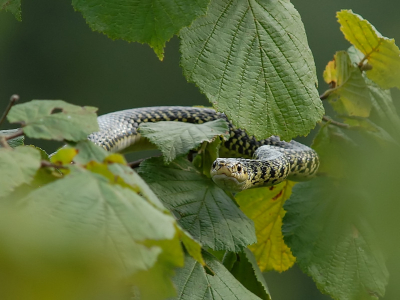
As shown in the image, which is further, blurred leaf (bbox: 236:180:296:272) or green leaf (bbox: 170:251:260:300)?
blurred leaf (bbox: 236:180:296:272)

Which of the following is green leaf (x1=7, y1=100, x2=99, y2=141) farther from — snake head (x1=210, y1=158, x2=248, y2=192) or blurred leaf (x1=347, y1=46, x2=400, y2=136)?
blurred leaf (x1=347, y1=46, x2=400, y2=136)

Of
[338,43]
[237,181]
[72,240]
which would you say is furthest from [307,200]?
[338,43]

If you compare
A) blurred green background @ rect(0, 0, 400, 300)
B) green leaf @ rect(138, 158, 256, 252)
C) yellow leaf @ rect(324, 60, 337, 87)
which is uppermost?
yellow leaf @ rect(324, 60, 337, 87)

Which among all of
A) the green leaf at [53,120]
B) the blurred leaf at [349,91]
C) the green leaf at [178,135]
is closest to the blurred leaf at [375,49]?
the blurred leaf at [349,91]

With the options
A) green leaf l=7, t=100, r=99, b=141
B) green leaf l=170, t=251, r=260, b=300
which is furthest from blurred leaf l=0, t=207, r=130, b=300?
green leaf l=170, t=251, r=260, b=300

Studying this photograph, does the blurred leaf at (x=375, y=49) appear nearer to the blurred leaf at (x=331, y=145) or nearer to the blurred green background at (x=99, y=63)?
the blurred leaf at (x=331, y=145)

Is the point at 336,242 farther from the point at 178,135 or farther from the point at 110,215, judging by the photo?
the point at 110,215
